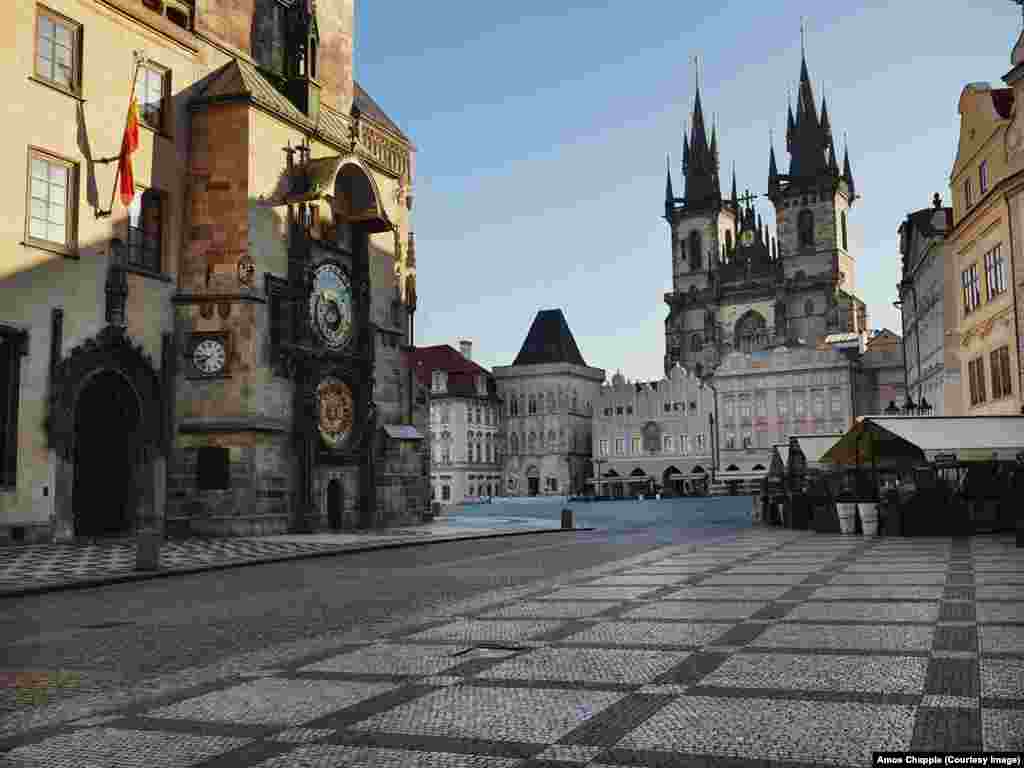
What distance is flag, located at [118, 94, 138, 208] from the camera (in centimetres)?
2520

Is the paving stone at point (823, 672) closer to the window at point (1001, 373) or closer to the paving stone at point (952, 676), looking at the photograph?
the paving stone at point (952, 676)

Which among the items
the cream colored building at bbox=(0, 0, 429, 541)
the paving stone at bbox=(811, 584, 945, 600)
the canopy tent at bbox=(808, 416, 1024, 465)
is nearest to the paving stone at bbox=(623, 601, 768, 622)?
the paving stone at bbox=(811, 584, 945, 600)

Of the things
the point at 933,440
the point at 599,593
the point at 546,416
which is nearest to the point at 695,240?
the point at 546,416

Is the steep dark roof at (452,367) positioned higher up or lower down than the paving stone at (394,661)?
higher up

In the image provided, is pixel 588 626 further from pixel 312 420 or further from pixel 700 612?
pixel 312 420

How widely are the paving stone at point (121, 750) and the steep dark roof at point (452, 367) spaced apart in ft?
351

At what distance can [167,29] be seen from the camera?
91.4ft

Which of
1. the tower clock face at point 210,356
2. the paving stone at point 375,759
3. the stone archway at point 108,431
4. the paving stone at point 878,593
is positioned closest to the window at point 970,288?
the tower clock face at point 210,356

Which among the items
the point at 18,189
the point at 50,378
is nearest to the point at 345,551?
the point at 50,378

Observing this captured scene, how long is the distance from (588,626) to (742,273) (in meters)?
131

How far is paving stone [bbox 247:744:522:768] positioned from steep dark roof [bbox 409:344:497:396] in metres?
107

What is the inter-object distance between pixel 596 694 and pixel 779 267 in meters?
131

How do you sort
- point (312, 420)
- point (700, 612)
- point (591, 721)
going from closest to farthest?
point (591, 721) < point (700, 612) < point (312, 420)

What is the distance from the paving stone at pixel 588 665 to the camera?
6.95m
